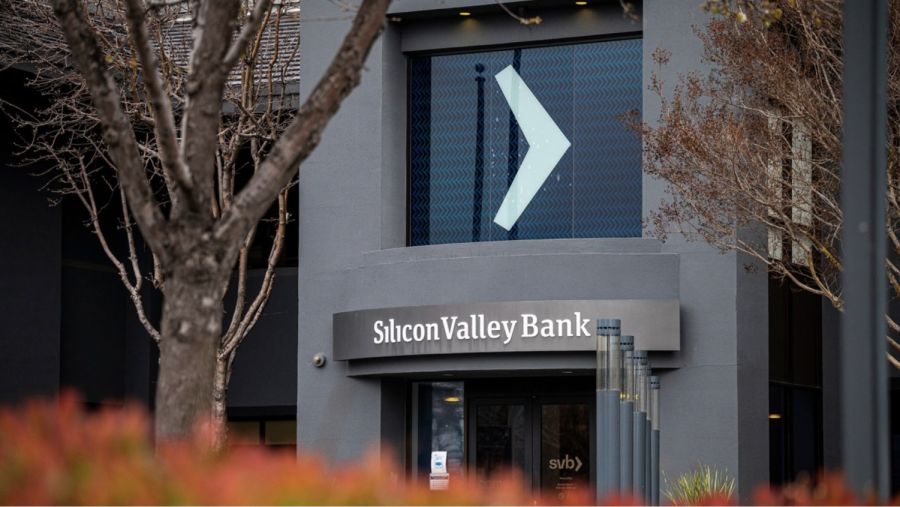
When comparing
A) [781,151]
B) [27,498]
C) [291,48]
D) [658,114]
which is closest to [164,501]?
[27,498]

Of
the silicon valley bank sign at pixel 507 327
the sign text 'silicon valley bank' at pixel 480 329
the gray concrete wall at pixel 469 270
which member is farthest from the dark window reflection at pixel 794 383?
the sign text 'silicon valley bank' at pixel 480 329

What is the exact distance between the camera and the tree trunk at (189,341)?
7.27 metres

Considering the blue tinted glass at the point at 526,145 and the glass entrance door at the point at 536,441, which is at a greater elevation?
the blue tinted glass at the point at 526,145

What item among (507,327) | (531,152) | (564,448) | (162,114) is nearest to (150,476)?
(162,114)

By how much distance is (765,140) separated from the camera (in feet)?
56.4

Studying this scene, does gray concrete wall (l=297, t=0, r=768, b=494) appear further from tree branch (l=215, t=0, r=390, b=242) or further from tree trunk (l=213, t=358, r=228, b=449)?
tree branch (l=215, t=0, r=390, b=242)

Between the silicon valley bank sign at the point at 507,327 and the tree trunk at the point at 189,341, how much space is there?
451 inches

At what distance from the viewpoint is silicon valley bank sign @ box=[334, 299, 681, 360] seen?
1841 cm

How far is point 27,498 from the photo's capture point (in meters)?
4.93

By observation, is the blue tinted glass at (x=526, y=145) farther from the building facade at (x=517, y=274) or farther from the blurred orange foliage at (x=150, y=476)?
the blurred orange foliage at (x=150, y=476)

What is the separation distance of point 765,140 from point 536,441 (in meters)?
6.69

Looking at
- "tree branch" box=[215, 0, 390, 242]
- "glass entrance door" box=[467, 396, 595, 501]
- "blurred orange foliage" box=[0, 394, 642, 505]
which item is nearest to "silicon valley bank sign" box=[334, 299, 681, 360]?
"glass entrance door" box=[467, 396, 595, 501]

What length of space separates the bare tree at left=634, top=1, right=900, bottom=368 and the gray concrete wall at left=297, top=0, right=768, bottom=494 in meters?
0.71

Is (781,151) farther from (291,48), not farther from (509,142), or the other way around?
(291,48)
